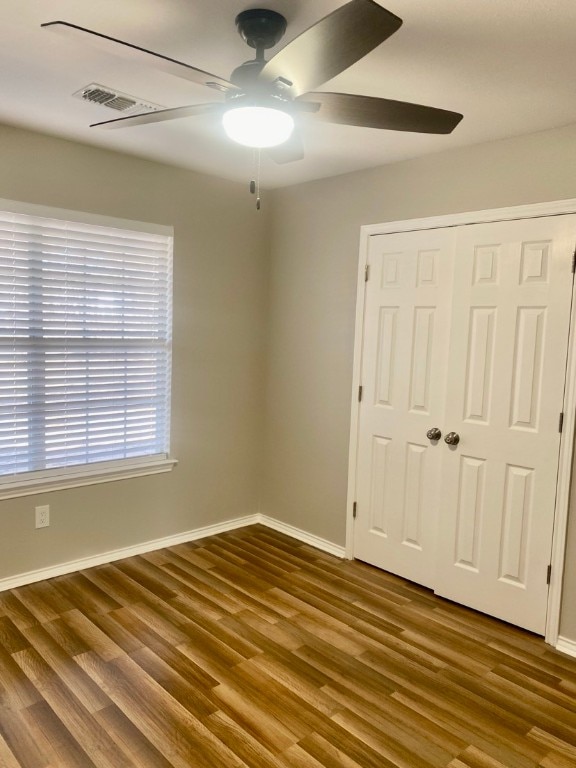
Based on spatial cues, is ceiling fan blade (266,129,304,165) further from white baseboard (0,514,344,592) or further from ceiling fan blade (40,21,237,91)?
white baseboard (0,514,344,592)

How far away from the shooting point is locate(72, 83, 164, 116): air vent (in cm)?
245

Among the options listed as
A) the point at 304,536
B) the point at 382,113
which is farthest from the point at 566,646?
→ the point at 382,113

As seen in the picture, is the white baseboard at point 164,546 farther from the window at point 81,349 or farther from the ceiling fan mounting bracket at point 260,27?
the ceiling fan mounting bracket at point 260,27

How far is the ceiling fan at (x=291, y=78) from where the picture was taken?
1.34 meters

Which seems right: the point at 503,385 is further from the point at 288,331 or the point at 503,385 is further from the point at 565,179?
the point at 288,331

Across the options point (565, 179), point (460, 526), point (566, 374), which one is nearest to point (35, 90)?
point (565, 179)

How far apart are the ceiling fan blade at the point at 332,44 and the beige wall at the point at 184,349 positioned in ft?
6.83

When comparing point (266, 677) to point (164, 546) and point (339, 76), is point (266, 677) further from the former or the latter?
point (339, 76)

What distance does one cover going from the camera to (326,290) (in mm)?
3875

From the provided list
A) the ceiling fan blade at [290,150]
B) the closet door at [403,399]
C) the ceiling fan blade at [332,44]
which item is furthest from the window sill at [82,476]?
the ceiling fan blade at [332,44]

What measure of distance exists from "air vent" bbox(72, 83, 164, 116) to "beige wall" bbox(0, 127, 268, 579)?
73 cm

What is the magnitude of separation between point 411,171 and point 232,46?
1.62 meters

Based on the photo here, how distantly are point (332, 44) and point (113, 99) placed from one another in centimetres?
152

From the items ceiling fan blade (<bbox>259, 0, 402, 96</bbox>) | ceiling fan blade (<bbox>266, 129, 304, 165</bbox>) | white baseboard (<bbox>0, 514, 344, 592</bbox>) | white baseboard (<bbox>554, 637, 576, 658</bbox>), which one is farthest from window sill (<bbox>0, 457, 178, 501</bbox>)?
ceiling fan blade (<bbox>259, 0, 402, 96</bbox>)
